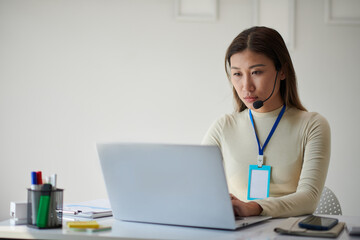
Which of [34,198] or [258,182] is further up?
[34,198]

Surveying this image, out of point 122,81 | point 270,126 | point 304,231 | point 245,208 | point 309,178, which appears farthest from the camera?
point 122,81

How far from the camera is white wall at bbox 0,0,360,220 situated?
365 cm

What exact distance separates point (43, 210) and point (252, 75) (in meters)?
1.03

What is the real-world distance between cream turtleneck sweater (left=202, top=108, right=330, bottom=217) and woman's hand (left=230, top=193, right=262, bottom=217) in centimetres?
27

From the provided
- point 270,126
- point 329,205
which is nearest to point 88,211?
point 270,126

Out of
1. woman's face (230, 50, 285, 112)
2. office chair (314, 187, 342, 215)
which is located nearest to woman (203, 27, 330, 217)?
woman's face (230, 50, 285, 112)

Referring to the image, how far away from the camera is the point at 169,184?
125cm

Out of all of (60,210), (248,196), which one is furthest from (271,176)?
(60,210)

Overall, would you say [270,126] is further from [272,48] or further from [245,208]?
[245,208]

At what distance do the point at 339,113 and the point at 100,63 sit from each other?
6.21 ft

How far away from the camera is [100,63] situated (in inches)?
150

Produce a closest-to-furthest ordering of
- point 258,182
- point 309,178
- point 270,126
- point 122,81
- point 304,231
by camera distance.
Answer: point 304,231, point 309,178, point 258,182, point 270,126, point 122,81

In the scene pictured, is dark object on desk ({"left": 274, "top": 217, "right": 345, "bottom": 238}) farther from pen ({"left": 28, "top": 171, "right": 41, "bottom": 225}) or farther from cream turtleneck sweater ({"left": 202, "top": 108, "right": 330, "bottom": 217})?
pen ({"left": 28, "top": 171, "right": 41, "bottom": 225})

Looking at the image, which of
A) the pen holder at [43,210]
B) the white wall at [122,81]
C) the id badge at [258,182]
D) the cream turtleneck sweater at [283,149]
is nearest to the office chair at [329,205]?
the cream turtleneck sweater at [283,149]
